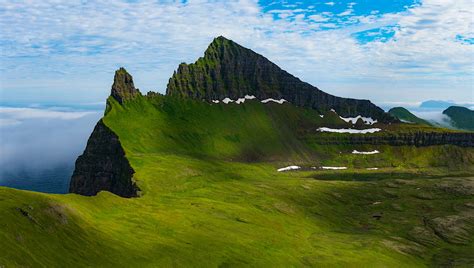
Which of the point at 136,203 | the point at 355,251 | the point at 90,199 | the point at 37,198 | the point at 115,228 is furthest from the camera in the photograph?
the point at 136,203

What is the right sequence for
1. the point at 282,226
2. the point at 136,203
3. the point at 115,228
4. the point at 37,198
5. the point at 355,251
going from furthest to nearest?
the point at 282,226
the point at 136,203
the point at 355,251
the point at 115,228
the point at 37,198

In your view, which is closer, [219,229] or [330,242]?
[219,229]

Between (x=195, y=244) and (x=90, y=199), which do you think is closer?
(x=195, y=244)

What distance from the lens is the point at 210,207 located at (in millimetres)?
197875

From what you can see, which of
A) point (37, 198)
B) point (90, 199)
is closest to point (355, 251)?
point (90, 199)

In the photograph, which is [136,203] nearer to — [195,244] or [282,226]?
[195,244]

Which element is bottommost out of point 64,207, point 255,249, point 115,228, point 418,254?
point 418,254

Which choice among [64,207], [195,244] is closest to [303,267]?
[195,244]

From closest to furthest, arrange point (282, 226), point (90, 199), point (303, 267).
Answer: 1. point (303, 267)
2. point (90, 199)
3. point (282, 226)

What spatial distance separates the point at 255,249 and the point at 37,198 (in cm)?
Answer: 6966

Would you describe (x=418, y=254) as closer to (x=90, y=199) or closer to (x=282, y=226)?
(x=282, y=226)

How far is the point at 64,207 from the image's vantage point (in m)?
117

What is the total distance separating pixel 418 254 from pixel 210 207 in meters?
90.8

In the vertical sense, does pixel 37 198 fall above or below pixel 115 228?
above
